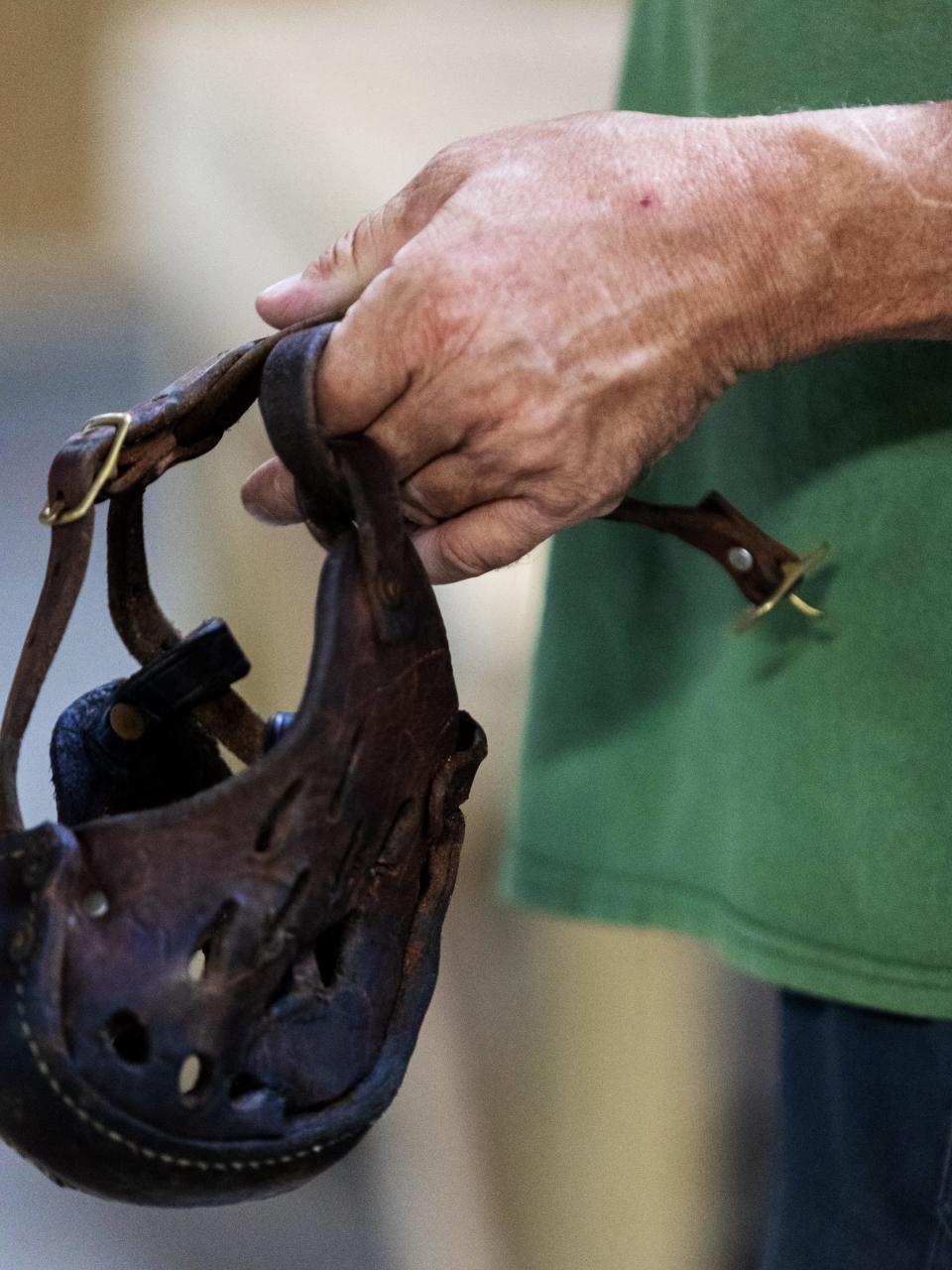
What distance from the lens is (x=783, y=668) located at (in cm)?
102

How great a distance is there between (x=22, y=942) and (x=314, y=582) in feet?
4.29

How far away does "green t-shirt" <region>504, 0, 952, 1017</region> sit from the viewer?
2.93ft

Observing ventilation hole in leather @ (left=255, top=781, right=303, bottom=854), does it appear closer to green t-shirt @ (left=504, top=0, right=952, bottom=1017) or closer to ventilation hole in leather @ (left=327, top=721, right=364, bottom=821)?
ventilation hole in leather @ (left=327, top=721, right=364, bottom=821)

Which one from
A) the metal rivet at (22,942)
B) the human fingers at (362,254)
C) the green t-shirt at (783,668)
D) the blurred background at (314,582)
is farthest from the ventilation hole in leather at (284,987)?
the blurred background at (314,582)

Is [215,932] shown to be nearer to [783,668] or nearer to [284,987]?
[284,987]

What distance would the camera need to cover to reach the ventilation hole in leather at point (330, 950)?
679 mm

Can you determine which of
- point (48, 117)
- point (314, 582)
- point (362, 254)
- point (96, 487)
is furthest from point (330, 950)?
point (48, 117)

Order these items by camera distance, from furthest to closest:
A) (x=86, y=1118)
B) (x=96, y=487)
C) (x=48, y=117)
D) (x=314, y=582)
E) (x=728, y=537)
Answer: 1. (x=48, y=117)
2. (x=314, y=582)
3. (x=728, y=537)
4. (x=96, y=487)
5. (x=86, y=1118)

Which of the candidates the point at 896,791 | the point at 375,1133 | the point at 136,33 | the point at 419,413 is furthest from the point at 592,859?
the point at 136,33

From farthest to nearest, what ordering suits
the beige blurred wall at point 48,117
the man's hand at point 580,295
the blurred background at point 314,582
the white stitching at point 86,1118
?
the beige blurred wall at point 48,117, the blurred background at point 314,582, the man's hand at point 580,295, the white stitching at point 86,1118

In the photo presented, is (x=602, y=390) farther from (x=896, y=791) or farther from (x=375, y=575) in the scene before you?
(x=896, y=791)

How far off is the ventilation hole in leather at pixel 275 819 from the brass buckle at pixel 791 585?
0.41 m

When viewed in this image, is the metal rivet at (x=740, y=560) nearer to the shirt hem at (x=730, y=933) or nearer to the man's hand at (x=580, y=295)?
the man's hand at (x=580, y=295)

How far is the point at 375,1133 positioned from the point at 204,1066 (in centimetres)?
125
